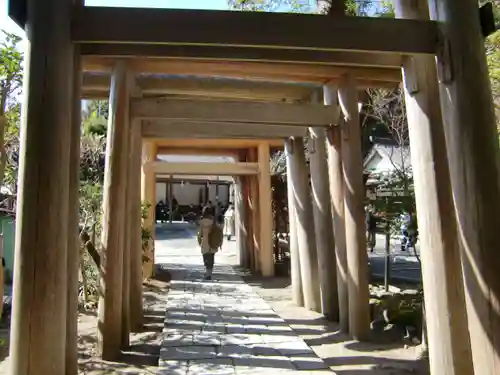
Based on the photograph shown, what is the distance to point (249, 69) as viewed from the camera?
606 cm

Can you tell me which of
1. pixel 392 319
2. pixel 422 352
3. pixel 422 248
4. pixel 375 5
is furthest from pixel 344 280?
pixel 375 5

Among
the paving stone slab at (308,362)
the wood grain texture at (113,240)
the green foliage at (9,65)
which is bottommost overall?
the paving stone slab at (308,362)

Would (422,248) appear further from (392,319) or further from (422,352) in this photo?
(392,319)

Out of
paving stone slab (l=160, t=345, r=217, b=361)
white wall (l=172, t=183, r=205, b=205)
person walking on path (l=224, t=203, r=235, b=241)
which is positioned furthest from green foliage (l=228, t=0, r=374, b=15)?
white wall (l=172, t=183, r=205, b=205)

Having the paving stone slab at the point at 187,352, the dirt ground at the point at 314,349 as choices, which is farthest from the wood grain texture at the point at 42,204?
the paving stone slab at the point at 187,352

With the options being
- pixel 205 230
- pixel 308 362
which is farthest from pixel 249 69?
pixel 205 230

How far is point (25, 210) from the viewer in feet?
9.55

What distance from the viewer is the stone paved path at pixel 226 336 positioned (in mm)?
4367

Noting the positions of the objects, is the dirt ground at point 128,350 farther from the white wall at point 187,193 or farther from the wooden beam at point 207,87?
the white wall at point 187,193

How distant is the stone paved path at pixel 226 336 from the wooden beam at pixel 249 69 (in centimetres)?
326

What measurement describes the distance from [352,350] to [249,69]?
11.8 feet

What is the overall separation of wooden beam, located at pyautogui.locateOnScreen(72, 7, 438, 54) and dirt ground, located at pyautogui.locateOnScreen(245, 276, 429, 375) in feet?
9.67

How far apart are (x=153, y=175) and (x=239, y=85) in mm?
4240

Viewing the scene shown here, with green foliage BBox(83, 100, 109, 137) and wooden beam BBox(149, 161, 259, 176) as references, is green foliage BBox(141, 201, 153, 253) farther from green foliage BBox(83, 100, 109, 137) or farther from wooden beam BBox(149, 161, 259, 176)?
green foliage BBox(83, 100, 109, 137)
